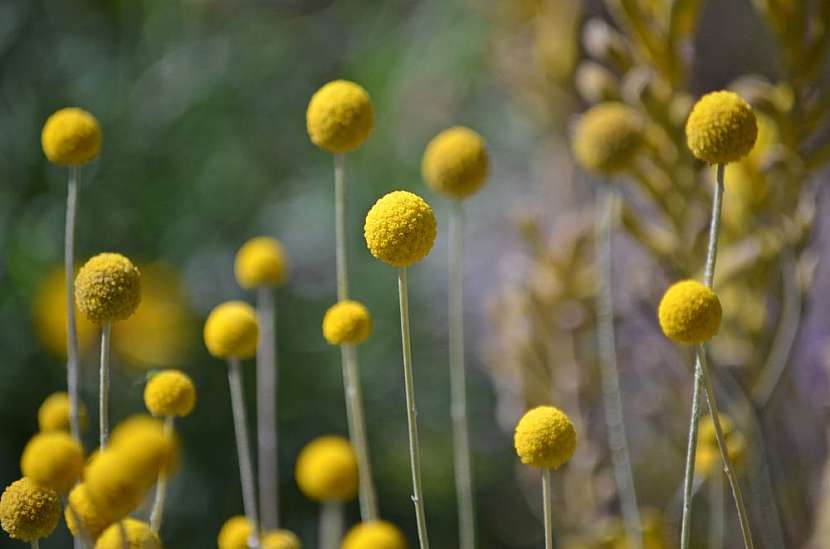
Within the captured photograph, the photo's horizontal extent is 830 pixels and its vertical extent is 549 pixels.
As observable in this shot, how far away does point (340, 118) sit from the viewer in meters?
0.28

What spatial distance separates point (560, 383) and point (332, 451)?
19 cm

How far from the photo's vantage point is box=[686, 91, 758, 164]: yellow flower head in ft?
0.76

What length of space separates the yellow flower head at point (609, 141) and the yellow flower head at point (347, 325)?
0.35 feet

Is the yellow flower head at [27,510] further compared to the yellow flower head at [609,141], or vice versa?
the yellow flower head at [609,141]

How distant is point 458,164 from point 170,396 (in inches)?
4.5

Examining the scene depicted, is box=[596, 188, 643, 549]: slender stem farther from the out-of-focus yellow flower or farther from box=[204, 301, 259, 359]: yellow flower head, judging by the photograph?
the out-of-focus yellow flower

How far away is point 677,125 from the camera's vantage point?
37 cm

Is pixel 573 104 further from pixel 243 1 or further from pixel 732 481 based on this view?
pixel 243 1

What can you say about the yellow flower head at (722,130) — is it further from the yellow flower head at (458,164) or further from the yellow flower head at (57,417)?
the yellow flower head at (57,417)

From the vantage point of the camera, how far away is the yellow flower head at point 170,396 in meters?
0.27

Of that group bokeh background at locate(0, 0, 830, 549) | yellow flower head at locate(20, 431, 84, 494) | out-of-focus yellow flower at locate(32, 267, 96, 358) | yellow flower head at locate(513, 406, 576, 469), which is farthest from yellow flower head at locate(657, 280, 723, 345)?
out-of-focus yellow flower at locate(32, 267, 96, 358)

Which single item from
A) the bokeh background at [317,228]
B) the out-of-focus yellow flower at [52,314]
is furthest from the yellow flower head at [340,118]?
the out-of-focus yellow flower at [52,314]

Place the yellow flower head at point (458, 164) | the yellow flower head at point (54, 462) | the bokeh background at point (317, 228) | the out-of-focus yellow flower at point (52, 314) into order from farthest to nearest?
the out-of-focus yellow flower at point (52, 314) → the bokeh background at point (317, 228) → the yellow flower head at point (458, 164) → the yellow flower head at point (54, 462)

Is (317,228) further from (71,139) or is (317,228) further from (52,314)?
(71,139)
